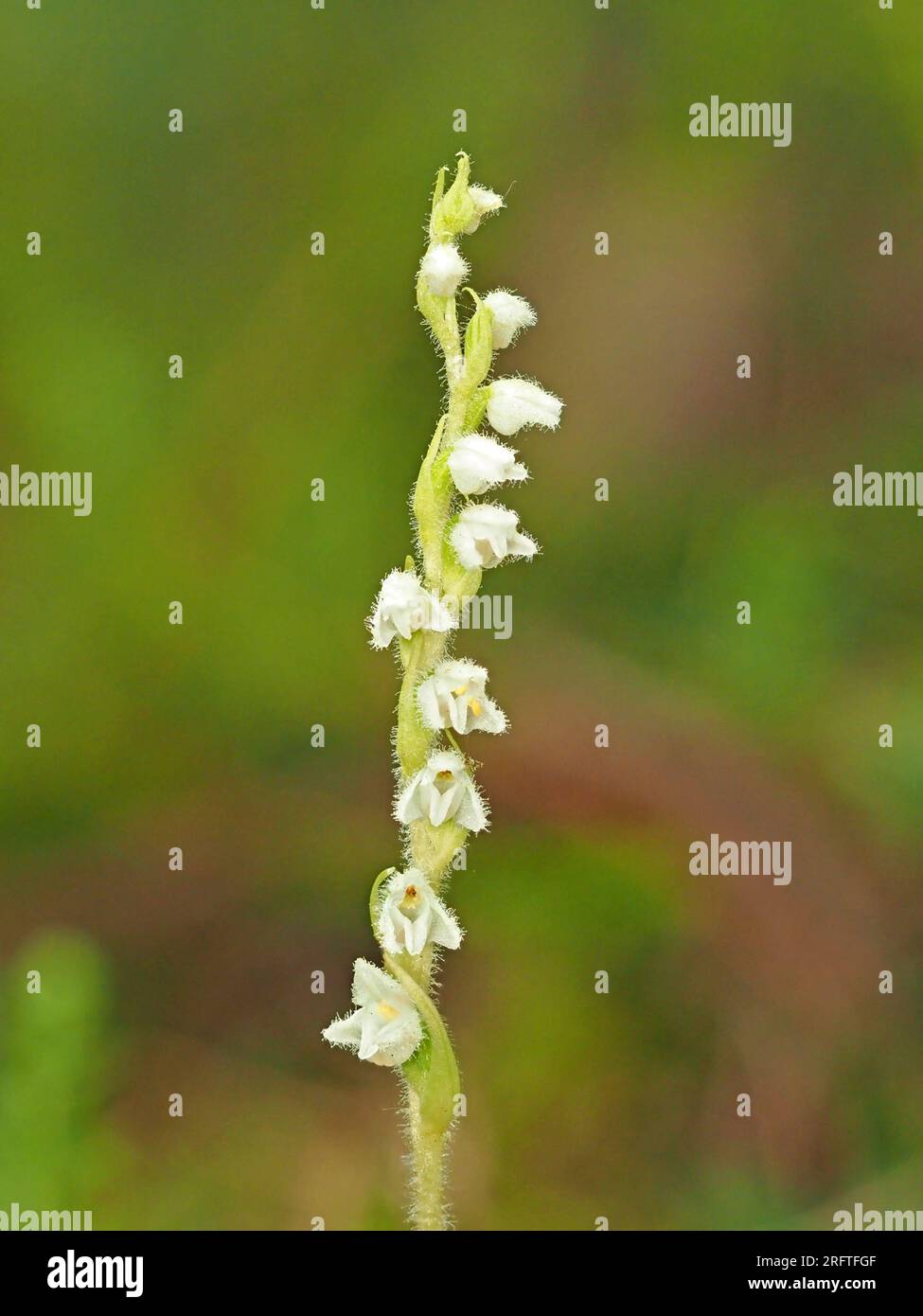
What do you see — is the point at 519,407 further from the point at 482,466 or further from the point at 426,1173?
the point at 426,1173

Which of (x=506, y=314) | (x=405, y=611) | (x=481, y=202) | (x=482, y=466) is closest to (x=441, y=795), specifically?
(x=405, y=611)

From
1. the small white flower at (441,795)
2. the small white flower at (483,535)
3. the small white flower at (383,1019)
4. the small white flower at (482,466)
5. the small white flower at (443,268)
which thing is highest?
the small white flower at (443,268)

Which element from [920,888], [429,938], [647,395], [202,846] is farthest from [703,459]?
[429,938]

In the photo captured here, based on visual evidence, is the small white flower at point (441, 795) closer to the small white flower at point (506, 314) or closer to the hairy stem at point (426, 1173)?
the hairy stem at point (426, 1173)

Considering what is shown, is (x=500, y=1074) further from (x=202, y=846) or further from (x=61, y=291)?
(x=61, y=291)

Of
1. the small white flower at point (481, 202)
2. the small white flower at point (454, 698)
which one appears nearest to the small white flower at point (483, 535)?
the small white flower at point (454, 698)

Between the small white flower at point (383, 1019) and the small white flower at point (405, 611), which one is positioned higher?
the small white flower at point (405, 611)

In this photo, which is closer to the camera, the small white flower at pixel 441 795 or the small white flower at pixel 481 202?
the small white flower at pixel 441 795

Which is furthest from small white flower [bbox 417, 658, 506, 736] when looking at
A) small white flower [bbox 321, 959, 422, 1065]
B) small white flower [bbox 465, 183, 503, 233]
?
small white flower [bbox 465, 183, 503, 233]
